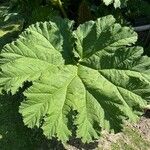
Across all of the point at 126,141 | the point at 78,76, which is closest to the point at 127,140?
the point at 126,141

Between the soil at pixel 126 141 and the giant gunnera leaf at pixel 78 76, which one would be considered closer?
the giant gunnera leaf at pixel 78 76

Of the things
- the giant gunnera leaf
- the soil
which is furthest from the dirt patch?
the giant gunnera leaf

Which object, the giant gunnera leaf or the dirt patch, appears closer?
the giant gunnera leaf

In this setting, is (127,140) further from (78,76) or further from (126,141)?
(78,76)

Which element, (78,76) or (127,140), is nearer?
(78,76)

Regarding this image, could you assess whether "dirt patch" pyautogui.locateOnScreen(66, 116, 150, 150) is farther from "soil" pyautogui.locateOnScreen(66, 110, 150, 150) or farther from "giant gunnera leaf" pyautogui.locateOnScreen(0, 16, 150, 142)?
"giant gunnera leaf" pyautogui.locateOnScreen(0, 16, 150, 142)

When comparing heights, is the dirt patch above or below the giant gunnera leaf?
below

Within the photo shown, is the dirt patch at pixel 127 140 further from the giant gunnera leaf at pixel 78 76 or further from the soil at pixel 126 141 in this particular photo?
the giant gunnera leaf at pixel 78 76

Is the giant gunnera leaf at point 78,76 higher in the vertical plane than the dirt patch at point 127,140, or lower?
higher

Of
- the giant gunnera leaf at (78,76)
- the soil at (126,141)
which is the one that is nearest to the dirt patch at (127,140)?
the soil at (126,141)
